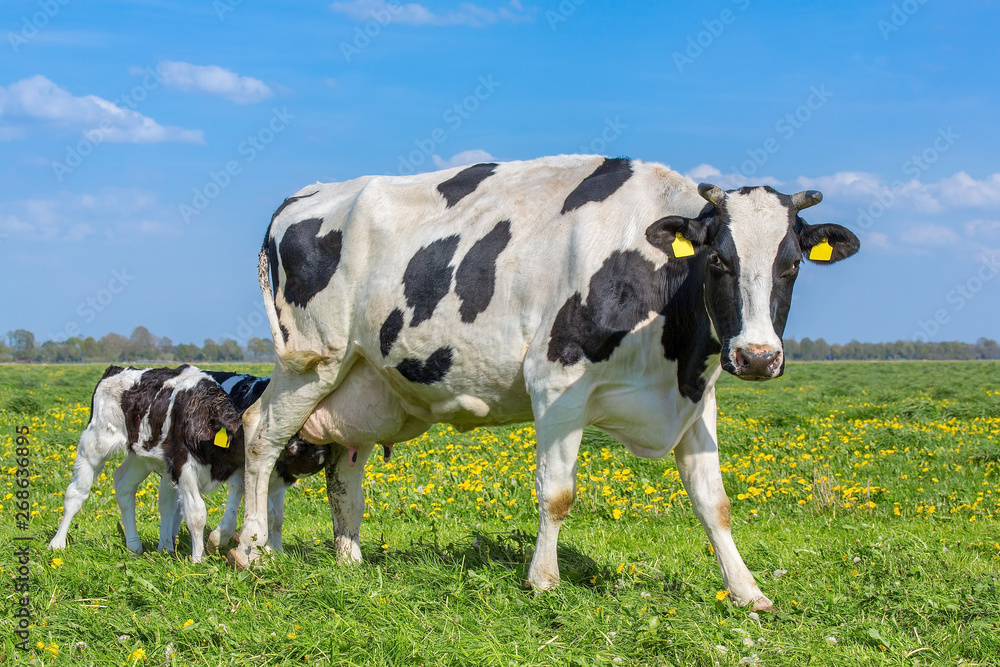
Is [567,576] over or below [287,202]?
below

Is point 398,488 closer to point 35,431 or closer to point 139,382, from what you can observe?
point 139,382

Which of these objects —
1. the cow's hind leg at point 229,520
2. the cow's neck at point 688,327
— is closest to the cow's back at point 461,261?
the cow's neck at point 688,327

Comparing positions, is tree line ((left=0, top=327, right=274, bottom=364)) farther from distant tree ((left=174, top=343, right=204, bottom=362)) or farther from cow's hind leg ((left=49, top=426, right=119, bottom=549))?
cow's hind leg ((left=49, top=426, right=119, bottom=549))

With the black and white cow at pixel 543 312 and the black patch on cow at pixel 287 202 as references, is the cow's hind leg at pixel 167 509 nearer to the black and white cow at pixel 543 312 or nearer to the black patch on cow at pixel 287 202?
the black and white cow at pixel 543 312

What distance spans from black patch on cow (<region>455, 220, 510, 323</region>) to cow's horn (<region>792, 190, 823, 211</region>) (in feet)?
6.09

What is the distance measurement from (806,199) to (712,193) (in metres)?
0.61

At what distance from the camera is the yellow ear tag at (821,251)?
216 inches

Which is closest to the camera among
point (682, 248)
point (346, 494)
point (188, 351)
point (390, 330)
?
point (682, 248)

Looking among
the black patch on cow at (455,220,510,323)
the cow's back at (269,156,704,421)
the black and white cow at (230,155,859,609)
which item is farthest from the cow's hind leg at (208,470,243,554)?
the black patch on cow at (455,220,510,323)

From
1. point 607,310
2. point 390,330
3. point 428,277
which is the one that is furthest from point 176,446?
point 607,310

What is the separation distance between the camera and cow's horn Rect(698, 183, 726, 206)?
5.25 meters

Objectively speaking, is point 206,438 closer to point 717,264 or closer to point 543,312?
point 543,312

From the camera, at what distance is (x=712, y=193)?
17.3 ft

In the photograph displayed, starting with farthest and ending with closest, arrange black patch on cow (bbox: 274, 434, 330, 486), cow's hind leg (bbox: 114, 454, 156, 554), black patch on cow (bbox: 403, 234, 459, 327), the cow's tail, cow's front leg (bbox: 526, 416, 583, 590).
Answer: cow's hind leg (bbox: 114, 454, 156, 554), black patch on cow (bbox: 274, 434, 330, 486), the cow's tail, black patch on cow (bbox: 403, 234, 459, 327), cow's front leg (bbox: 526, 416, 583, 590)
